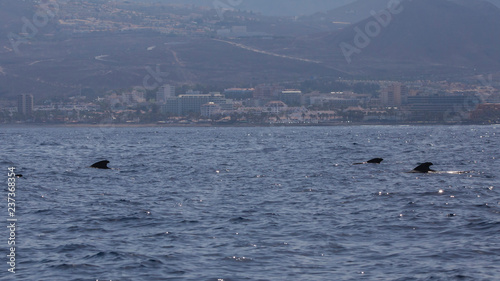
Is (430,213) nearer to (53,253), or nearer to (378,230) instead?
(378,230)

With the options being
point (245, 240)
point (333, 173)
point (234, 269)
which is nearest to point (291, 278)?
point (234, 269)

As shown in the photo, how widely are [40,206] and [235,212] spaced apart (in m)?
9.57

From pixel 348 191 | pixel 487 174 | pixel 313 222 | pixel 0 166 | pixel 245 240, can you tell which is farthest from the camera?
pixel 0 166

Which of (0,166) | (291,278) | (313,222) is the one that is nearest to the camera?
(291,278)

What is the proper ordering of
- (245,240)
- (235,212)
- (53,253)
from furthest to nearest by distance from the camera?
(235,212), (245,240), (53,253)

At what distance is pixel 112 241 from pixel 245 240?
15.7ft

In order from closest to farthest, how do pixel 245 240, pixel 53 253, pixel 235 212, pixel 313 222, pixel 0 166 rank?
pixel 53 253
pixel 245 240
pixel 313 222
pixel 235 212
pixel 0 166

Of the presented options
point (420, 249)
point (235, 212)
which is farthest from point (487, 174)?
point (420, 249)

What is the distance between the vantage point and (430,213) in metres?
36.0

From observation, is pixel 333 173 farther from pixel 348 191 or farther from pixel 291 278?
pixel 291 278

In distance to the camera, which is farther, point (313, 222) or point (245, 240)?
point (313, 222)

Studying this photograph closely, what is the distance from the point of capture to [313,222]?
111 feet

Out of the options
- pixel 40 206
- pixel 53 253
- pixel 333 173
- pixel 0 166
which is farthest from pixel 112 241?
pixel 0 166

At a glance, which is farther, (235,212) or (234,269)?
(235,212)
